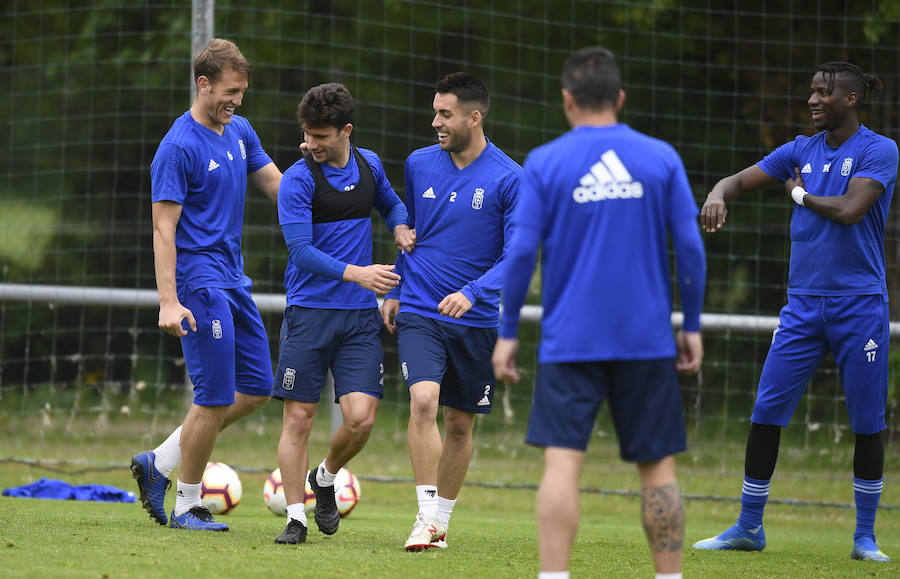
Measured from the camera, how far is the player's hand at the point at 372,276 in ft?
17.2

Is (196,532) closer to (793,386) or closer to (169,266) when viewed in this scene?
(169,266)

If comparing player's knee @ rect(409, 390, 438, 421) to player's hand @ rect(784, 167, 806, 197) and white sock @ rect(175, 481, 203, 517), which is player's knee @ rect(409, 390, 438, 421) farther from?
player's hand @ rect(784, 167, 806, 197)

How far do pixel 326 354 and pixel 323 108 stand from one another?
46.4 inches

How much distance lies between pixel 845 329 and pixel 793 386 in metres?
0.40

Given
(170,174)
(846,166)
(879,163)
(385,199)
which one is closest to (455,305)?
(385,199)

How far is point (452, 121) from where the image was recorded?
18.4 ft

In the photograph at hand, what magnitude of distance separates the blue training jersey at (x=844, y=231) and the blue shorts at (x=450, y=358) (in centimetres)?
169

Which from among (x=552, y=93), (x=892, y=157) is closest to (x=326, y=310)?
(x=892, y=157)

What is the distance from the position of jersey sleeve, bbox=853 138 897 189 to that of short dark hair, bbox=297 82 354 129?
2.61 m

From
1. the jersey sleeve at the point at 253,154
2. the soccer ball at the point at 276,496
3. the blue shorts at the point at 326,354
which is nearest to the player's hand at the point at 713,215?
the blue shorts at the point at 326,354

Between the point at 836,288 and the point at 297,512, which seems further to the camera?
the point at 836,288

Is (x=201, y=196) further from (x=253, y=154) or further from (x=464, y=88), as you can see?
(x=464, y=88)

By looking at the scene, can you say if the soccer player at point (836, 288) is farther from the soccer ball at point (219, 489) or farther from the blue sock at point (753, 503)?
the soccer ball at point (219, 489)

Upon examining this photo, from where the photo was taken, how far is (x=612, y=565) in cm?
525
